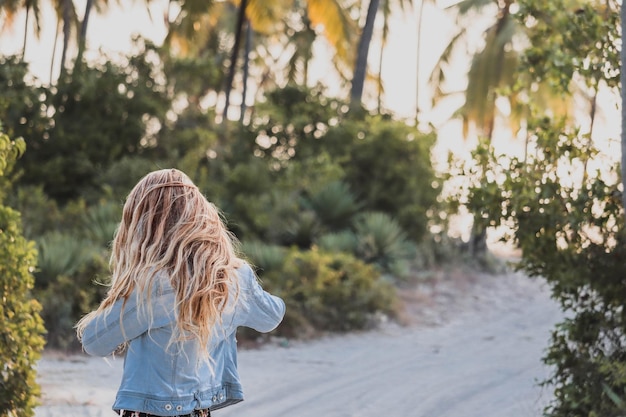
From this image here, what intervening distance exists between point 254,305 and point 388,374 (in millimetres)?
6194

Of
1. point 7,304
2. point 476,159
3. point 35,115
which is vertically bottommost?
point 7,304

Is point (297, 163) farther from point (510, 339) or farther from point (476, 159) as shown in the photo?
point (476, 159)

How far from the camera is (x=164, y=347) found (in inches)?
124

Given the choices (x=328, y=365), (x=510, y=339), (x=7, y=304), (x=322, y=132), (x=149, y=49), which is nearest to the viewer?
(x=7, y=304)

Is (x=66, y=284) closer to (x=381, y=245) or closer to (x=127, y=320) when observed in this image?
(x=381, y=245)

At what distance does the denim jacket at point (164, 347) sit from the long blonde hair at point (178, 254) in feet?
0.12

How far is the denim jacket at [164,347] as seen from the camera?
3.12 meters

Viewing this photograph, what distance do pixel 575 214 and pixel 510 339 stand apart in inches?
225

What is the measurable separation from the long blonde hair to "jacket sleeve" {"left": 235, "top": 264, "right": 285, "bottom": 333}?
0.27ft

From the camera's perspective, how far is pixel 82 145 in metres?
16.8

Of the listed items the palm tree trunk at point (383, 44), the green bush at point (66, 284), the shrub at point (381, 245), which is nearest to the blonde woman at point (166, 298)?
the green bush at point (66, 284)

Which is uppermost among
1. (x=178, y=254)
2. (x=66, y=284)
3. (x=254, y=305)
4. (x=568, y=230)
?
(x=568, y=230)

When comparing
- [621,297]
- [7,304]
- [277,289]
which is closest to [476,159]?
[621,297]

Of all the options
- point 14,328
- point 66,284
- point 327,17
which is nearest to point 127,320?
point 14,328
